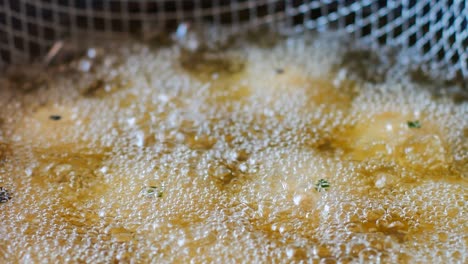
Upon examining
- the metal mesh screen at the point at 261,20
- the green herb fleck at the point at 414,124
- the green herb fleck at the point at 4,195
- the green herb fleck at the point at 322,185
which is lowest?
the green herb fleck at the point at 4,195

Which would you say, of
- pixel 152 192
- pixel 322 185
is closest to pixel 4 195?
pixel 152 192

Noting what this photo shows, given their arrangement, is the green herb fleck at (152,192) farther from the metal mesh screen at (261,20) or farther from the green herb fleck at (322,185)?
the metal mesh screen at (261,20)

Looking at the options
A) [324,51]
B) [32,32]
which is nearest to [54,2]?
[32,32]

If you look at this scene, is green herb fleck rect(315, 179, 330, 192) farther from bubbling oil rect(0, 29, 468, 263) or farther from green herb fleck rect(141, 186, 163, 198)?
green herb fleck rect(141, 186, 163, 198)

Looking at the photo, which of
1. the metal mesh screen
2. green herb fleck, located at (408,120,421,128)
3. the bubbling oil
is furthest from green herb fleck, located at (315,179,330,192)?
the metal mesh screen

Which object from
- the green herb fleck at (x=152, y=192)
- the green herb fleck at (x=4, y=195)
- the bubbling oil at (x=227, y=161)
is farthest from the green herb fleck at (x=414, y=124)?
the green herb fleck at (x=4, y=195)

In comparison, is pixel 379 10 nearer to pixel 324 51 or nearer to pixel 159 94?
pixel 324 51
